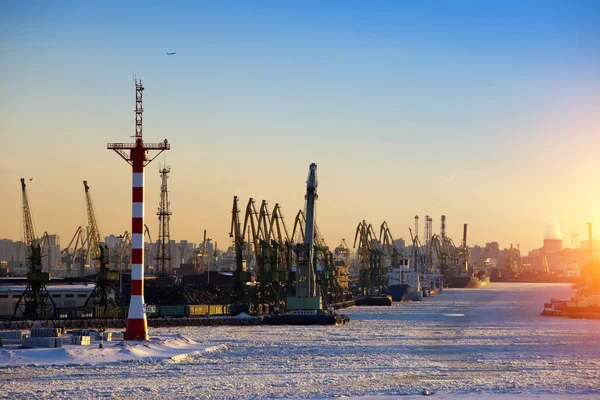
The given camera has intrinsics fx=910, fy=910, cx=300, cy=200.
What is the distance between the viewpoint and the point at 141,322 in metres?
49.8

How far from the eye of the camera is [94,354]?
4631 centimetres

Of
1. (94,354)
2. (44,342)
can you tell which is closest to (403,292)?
(44,342)

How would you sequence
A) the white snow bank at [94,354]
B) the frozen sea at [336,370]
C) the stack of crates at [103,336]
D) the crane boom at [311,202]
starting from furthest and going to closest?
the crane boom at [311,202]
the stack of crates at [103,336]
the white snow bank at [94,354]
the frozen sea at [336,370]

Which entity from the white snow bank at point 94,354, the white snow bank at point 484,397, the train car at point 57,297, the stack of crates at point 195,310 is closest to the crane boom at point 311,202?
the stack of crates at point 195,310

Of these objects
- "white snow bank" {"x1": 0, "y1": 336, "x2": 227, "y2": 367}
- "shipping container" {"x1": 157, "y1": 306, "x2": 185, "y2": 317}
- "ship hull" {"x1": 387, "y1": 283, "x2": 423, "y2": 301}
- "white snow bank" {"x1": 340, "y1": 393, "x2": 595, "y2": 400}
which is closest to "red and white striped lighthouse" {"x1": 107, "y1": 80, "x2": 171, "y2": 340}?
"white snow bank" {"x1": 0, "y1": 336, "x2": 227, "y2": 367}

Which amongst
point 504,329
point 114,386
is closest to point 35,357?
point 114,386

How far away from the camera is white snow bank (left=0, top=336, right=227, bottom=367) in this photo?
44438mm

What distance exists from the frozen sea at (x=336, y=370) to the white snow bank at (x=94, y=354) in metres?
0.17

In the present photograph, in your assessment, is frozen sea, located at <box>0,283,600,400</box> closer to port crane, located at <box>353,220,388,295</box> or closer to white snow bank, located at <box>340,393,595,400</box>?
white snow bank, located at <box>340,393,595,400</box>

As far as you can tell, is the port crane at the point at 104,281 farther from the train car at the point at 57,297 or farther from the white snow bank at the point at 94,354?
the white snow bank at the point at 94,354

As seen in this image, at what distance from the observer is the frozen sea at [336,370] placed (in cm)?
3538

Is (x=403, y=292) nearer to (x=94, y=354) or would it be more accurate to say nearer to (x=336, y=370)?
(x=94, y=354)

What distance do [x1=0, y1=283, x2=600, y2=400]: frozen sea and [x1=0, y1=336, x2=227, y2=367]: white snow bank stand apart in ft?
0.54

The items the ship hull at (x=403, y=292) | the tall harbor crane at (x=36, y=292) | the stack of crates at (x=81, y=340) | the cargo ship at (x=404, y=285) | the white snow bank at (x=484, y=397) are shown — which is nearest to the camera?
the white snow bank at (x=484, y=397)
